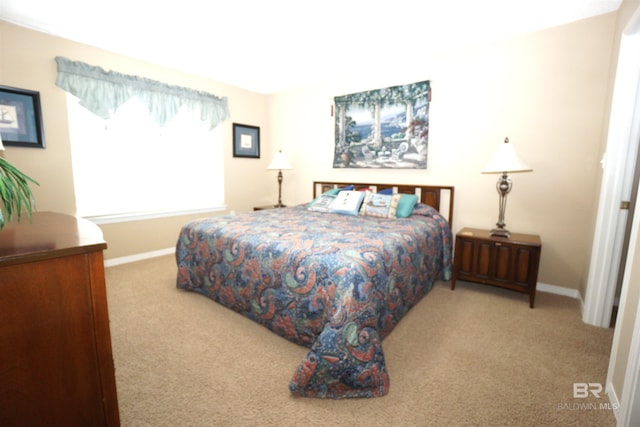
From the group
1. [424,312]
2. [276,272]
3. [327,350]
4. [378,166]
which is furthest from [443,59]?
[327,350]

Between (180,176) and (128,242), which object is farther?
(180,176)

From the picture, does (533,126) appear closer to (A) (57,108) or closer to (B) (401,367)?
(B) (401,367)

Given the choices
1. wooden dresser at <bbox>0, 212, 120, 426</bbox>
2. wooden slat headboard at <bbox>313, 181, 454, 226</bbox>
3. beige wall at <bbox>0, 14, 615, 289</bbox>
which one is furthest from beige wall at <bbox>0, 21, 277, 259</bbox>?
wooden slat headboard at <bbox>313, 181, 454, 226</bbox>

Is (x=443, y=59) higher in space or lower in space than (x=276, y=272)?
higher

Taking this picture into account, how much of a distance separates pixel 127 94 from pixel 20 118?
0.99 meters

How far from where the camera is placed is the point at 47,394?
0.93 meters

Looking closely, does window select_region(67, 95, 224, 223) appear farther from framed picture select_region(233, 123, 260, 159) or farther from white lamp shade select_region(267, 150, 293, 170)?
white lamp shade select_region(267, 150, 293, 170)

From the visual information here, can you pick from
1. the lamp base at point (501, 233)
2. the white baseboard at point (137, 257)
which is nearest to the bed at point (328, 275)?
the lamp base at point (501, 233)

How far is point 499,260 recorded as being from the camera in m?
2.58

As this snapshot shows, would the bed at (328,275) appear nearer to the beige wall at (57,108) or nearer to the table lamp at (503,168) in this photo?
the table lamp at (503,168)

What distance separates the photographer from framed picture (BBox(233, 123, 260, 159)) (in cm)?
454

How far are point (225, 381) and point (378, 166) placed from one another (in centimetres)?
288

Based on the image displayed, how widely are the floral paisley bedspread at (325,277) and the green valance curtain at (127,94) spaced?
1896 millimetres

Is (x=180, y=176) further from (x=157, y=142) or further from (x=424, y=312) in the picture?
(x=424, y=312)
